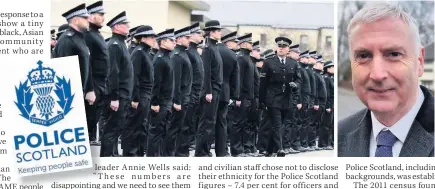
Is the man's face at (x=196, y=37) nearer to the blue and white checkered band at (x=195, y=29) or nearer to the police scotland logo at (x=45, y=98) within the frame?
the blue and white checkered band at (x=195, y=29)

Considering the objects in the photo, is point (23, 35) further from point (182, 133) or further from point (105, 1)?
point (182, 133)

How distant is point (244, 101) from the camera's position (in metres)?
5.32

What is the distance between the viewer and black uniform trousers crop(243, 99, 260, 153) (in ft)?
17.4

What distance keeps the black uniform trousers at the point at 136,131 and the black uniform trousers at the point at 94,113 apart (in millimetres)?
179

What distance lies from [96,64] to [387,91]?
5.72ft

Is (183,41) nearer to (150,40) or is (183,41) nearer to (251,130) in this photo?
(150,40)

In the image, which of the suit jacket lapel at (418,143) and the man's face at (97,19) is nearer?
the man's face at (97,19)

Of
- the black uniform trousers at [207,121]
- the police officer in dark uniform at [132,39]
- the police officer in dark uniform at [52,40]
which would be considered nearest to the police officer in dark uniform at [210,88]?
the black uniform trousers at [207,121]

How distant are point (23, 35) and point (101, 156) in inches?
33.3

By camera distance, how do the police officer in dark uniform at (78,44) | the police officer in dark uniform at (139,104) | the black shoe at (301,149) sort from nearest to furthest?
1. the police officer in dark uniform at (78,44)
2. the police officer in dark uniform at (139,104)
3. the black shoe at (301,149)

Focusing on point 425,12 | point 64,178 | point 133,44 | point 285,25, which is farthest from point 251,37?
point 64,178

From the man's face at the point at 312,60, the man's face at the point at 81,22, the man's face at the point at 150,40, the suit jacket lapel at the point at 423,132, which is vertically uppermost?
the man's face at the point at 81,22

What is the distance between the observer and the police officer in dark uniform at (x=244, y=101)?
5.30 metres

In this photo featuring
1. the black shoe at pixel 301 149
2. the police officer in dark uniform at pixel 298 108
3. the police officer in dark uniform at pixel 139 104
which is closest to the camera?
the police officer in dark uniform at pixel 139 104
